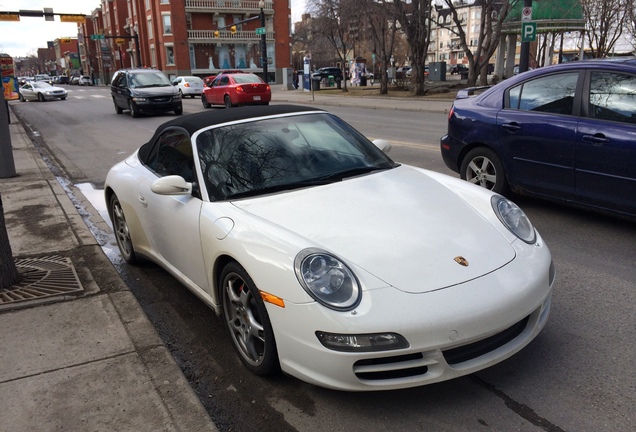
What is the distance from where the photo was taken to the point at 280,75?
6378 cm

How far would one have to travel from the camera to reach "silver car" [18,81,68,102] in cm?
3756

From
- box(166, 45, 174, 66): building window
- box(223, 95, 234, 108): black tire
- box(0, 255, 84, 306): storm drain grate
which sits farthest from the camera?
box(166, 45, 174, 66): building window

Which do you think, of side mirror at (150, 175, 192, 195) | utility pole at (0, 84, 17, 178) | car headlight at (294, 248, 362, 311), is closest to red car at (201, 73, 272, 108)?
utility pole at (0, 84, 17, 178)

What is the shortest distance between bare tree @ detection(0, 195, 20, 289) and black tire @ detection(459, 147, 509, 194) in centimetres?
487

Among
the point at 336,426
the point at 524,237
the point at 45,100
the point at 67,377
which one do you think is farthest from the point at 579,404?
the point at 45,100

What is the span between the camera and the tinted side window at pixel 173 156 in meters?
3.85

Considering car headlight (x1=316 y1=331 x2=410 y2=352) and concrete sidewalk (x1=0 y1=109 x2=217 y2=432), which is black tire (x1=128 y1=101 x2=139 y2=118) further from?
car headlight (x1=316 y1=331 x2=410 y2=352)

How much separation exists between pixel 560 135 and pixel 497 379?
3.29 m

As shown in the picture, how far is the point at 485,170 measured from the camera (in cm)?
636

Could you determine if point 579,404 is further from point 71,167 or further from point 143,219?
point 71,167

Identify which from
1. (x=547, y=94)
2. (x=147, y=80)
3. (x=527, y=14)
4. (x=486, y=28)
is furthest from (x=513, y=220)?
(x=486, y=28)

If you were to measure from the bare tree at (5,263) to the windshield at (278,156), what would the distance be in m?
1.80

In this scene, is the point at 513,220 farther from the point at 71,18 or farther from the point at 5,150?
the point at 71,18

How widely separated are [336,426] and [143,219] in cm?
253
